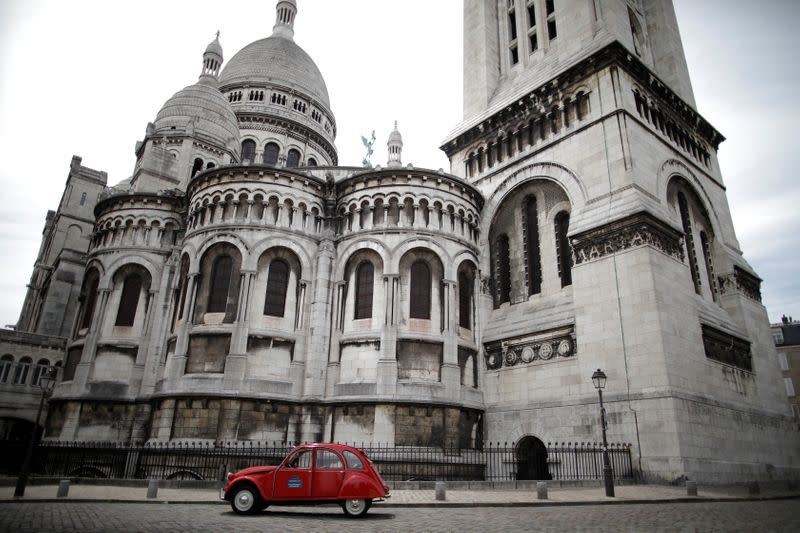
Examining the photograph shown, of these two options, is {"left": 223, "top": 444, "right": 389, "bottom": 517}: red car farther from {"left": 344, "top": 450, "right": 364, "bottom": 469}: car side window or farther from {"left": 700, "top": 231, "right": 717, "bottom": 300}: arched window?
{"left": 700, "top": 231, "right": 717, "bottom": 300}: arched window

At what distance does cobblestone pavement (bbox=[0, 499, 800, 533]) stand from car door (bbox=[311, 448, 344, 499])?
52cm

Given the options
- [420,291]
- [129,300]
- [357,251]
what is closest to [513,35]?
[357,251]

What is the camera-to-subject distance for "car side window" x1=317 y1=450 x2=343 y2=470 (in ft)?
38.9

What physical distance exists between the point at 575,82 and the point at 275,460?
921 inches

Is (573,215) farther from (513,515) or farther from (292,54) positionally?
(292,54)

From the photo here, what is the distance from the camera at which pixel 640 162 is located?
2461cm

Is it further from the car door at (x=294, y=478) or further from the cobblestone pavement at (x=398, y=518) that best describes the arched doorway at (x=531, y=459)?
the car door at (x=294, y=478)

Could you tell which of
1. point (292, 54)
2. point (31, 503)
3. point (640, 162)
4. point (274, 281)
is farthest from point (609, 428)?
point (292, 54)

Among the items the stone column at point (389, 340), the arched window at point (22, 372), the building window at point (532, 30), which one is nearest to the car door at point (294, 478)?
the stone column at point (389, 340)

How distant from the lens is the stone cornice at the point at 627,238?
22.1 meters

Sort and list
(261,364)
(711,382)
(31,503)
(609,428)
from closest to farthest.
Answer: (31,503) → (609,428) → (711,382) → (261,364)

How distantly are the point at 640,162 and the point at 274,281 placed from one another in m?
18.3

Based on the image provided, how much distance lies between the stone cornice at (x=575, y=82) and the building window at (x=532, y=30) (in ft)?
19.6

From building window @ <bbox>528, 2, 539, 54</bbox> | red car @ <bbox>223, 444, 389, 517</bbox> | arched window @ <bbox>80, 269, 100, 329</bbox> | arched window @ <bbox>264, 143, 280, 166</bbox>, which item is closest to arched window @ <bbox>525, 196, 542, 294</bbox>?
building window @ <bbox>528, 2, 539, 54</bbox>
